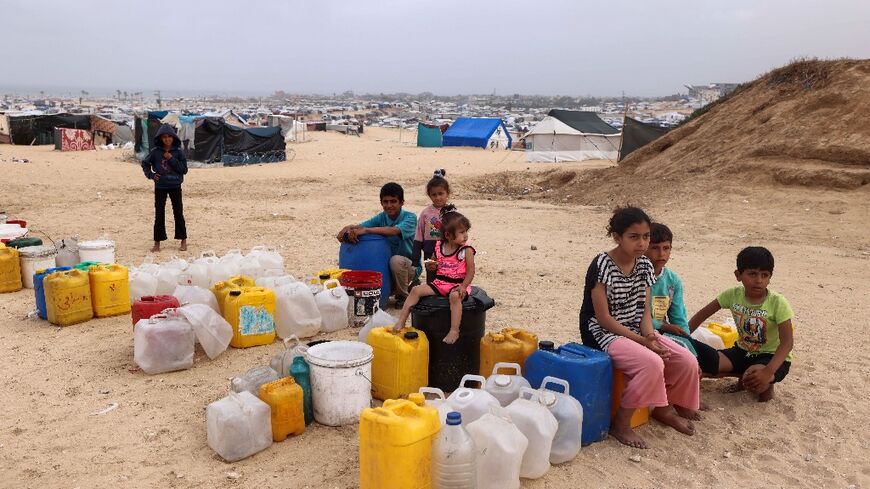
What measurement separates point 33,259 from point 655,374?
613 centimetres

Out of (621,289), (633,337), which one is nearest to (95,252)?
(621,289)

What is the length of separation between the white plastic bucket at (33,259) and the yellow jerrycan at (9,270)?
0.21 feet

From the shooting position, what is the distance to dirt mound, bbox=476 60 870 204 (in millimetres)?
12625

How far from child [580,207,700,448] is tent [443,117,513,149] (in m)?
31.0

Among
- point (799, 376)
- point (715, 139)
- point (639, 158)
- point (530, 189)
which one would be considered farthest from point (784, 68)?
point (799, 376)

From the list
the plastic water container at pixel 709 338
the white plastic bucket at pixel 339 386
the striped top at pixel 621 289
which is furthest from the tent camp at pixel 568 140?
the white plastic bucket at pixel 339 386

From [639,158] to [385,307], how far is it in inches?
492

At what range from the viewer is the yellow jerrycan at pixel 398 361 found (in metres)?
3.99

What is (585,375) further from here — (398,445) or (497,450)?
(398,445)

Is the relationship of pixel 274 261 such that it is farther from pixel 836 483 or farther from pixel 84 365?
pixel 836 483

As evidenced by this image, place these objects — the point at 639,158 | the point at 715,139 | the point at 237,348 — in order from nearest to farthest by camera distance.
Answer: the point at 237,348 < the point at 715,139 < the point at 639,158

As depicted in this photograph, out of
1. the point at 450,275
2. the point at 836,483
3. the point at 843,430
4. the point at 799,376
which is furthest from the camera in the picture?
the point at 799,376

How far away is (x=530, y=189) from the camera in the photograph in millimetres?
17328

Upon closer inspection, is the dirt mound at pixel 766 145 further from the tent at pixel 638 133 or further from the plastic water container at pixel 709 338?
the plastic water container at pixel 709 338
